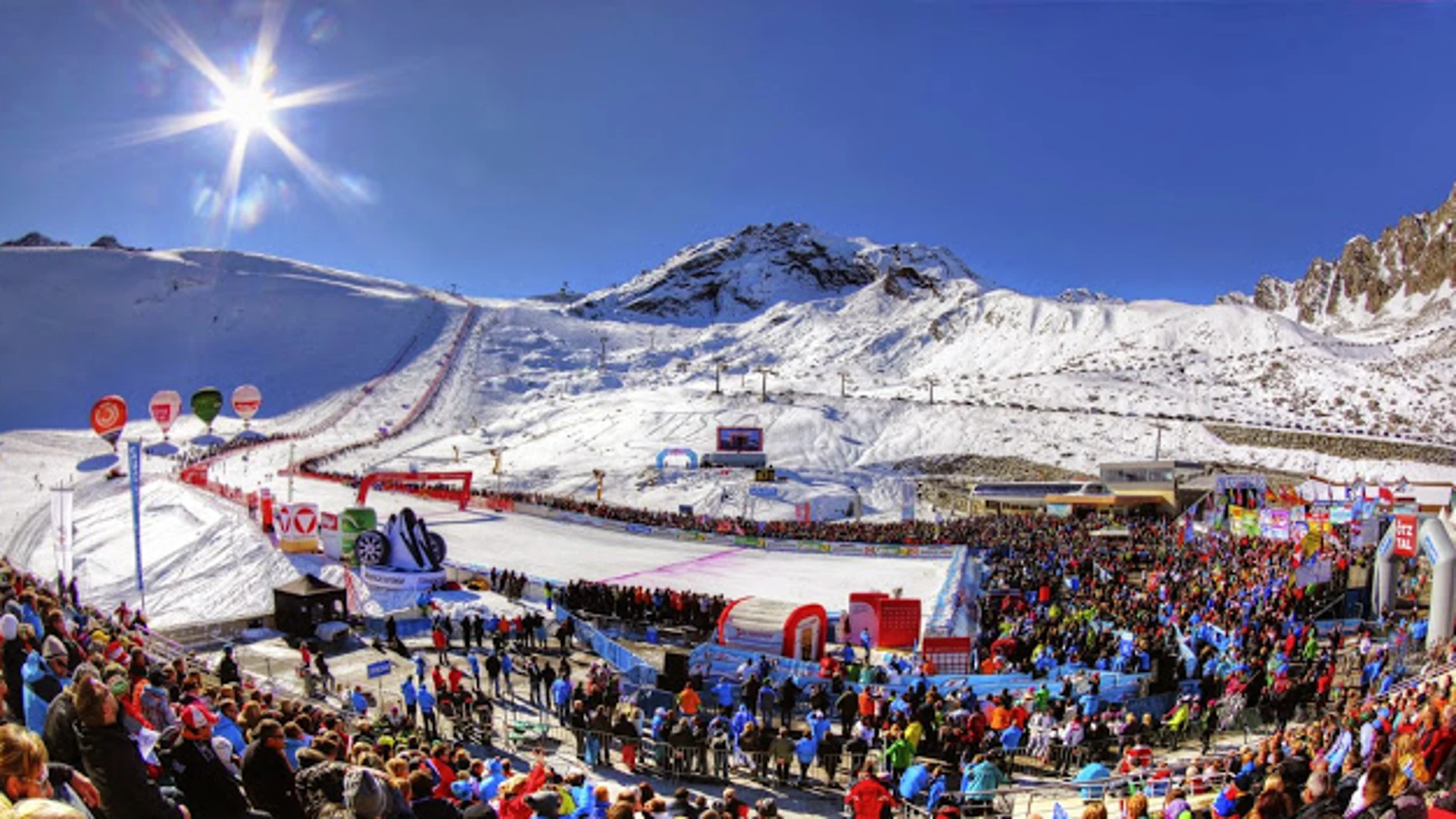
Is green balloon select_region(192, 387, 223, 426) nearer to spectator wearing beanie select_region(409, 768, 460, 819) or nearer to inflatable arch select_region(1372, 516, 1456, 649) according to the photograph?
spectator wearing beanie select_region(409, 768, 460, 819)

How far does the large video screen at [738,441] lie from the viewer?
61500 millimetres

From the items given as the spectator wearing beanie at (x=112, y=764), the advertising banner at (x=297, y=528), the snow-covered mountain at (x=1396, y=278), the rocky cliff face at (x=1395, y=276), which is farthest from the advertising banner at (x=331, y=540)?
the rocky cliff face at (x=1395, y=276)

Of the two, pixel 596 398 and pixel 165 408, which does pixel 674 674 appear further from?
pixel 596 398

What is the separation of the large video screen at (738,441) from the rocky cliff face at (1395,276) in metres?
134

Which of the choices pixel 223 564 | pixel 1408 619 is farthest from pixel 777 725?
pixel 223 564

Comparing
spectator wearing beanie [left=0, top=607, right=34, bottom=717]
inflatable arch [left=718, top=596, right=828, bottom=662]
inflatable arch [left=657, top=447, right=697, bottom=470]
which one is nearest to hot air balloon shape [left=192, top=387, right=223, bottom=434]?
inflatable arch [left=657, top=447, right=697, bottom=470]

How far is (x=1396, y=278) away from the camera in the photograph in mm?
174250

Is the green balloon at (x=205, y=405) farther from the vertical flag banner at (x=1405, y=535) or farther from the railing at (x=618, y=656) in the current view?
the vertical flag banner at (x=1405, y=535)

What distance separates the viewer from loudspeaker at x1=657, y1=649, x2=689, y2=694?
14.8m

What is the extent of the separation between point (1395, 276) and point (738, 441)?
178174 millimetres

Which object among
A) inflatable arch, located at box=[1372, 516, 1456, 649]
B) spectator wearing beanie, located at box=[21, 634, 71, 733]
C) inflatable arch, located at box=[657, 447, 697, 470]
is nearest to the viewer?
spectator wearing beanie, located at box=[21, 634, 71, 733]

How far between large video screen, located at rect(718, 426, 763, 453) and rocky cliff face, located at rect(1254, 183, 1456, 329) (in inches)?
5270

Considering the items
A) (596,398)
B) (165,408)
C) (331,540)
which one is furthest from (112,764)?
(596,398)

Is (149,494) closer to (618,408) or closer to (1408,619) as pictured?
(618,408)
